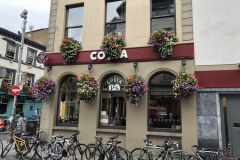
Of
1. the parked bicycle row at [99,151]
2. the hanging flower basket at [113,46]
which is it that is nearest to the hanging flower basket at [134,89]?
the hanging flower basket at [113,46]

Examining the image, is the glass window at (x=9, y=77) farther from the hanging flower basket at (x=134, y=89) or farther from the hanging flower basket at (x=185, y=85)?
the hanging flower basket at (x=185, y=85)

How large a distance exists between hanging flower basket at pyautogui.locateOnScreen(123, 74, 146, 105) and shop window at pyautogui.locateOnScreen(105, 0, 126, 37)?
2.74m

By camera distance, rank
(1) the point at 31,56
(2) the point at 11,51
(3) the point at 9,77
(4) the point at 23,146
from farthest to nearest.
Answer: (1) the point at 31,56
(2) the point at 11,51
(3) the point at 9,77
(4) the point at 23,146

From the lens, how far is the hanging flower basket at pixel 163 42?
7.69m

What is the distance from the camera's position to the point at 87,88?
816cm

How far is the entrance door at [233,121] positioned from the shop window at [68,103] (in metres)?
6.71

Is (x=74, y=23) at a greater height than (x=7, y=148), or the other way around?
(x=74, y=23)

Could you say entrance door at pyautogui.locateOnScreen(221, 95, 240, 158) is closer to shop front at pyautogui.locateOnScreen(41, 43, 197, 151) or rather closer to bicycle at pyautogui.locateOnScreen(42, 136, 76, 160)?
shop front at pyautogui.locateOnScreen(41, 43, 197, 151)

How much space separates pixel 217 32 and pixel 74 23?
23.6 ft

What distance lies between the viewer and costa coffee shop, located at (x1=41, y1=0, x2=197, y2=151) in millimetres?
7816

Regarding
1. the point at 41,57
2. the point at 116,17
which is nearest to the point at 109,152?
the point at 41,57

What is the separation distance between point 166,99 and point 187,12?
3991 millimetres

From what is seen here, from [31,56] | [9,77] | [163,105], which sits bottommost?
[163,105]

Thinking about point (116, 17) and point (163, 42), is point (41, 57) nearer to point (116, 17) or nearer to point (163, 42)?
point (116, 17)
